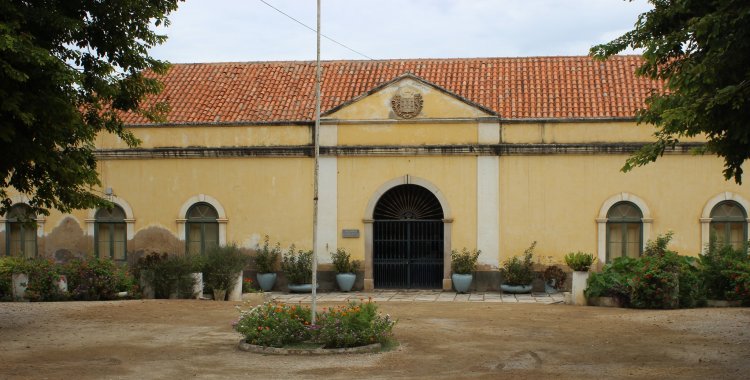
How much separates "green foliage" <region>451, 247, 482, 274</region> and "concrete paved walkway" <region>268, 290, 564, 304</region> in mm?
615

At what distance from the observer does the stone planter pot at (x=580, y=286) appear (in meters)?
19.4

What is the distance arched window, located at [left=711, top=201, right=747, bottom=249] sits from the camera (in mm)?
22641

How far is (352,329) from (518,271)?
10.8 meters

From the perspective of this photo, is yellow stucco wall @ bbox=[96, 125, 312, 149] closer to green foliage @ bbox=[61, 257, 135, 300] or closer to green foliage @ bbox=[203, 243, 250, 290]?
green foliage @ bbox=[203, 243, 250, 290]

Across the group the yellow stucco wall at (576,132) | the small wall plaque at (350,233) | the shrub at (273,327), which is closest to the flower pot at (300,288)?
the small wall plaque at (350,233)

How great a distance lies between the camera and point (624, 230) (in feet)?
75.9

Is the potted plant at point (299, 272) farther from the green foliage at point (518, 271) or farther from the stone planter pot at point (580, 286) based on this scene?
the stone planter pot at point (580, 286)

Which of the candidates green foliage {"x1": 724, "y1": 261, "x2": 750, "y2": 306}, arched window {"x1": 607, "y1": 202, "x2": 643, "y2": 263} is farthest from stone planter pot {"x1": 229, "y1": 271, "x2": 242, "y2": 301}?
green foliage {"x1": 724, "y1": 261, "x2": 750, "y2": 306}

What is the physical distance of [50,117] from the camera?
12672 mm

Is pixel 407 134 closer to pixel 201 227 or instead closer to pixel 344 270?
pixel 344 270

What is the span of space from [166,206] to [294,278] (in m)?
4.26

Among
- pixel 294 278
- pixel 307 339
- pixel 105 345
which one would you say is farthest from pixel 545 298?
pixel 105 345

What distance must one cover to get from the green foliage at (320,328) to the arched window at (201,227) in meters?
11.6

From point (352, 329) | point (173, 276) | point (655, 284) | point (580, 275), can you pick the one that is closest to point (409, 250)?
point (580, 275)
